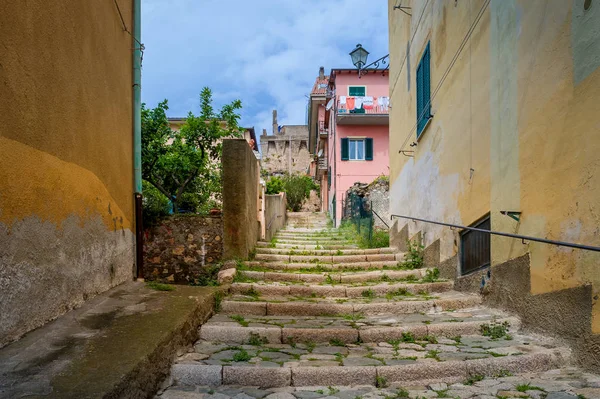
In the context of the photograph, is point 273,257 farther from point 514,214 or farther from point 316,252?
point 514,214

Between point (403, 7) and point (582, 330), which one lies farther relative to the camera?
point (403, 7)

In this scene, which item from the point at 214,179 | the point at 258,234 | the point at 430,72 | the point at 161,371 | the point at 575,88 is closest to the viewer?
the point at 161,371

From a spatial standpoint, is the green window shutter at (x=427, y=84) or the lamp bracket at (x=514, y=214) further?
the green window shutter at (x=427, y=84)

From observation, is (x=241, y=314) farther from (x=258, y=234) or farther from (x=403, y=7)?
(x=403, y=7)

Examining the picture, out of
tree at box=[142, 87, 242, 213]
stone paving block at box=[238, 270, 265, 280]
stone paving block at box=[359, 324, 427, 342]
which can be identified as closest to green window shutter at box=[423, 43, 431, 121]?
stone paving block at box=[238, 270, 265, 280]

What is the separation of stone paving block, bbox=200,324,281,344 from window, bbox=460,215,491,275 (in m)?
2.65

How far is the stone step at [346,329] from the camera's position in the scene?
414cm

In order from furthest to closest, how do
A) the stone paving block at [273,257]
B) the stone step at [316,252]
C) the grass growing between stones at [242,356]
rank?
the stone step at [316,252] < the stone paving block at [273,257] < the grass growing between stones at [242,356]

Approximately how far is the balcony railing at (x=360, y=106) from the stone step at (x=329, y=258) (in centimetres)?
1326

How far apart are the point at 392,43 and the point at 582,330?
29.4 ft

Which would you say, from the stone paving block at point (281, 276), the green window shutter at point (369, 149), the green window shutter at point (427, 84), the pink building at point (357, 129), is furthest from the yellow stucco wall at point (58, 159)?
the green window shutter at point (369, 149)

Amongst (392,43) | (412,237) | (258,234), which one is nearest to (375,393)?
(412,237)

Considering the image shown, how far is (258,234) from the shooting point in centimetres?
907

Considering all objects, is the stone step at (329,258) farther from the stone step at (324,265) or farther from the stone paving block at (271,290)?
the stone paving block at (271,290)
